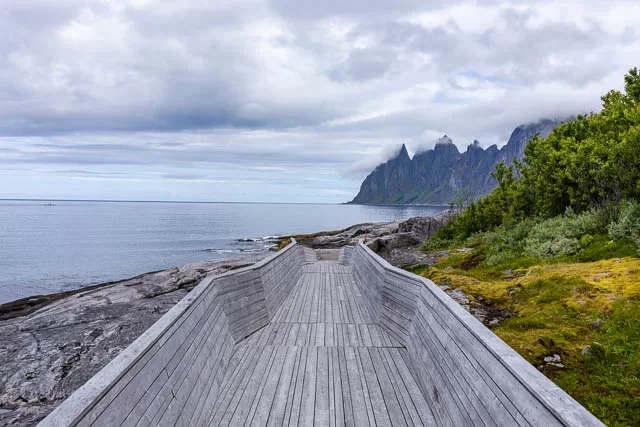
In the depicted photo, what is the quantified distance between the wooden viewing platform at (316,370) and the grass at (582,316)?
2036 millimetres

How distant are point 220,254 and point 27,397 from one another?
4105 cm

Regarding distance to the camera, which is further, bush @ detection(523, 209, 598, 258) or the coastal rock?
bush @ detection(523, 209, 598, 258)

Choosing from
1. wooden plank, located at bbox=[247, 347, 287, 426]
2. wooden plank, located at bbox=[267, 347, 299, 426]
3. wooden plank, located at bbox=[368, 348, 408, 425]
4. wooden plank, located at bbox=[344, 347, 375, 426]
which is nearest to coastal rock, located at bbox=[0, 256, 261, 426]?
wooden plank, located at bbox=[247, 347, 287, 426]

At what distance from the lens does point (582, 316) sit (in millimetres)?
7188

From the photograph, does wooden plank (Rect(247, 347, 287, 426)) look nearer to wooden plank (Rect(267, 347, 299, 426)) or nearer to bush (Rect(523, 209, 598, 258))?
wooden plank (Rect(267, 347, 299, 426))

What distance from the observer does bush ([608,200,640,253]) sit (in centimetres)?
1047

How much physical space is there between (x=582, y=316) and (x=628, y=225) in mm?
5379

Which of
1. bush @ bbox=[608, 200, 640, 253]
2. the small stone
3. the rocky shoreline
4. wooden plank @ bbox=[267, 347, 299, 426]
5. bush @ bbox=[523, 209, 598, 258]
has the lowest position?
the rocky shoreline

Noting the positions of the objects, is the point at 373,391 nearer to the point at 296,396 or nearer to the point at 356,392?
the point at 356,392

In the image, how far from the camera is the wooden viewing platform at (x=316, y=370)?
269cm

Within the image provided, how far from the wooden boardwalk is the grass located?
85.9 inches

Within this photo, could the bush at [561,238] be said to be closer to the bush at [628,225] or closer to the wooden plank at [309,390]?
the bush at [628,225]

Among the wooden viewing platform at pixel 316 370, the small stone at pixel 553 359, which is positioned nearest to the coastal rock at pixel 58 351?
the wooden viewing platform at pixel 316 370

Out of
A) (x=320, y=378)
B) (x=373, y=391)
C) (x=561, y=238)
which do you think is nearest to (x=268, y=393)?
(x=320, y=378)
